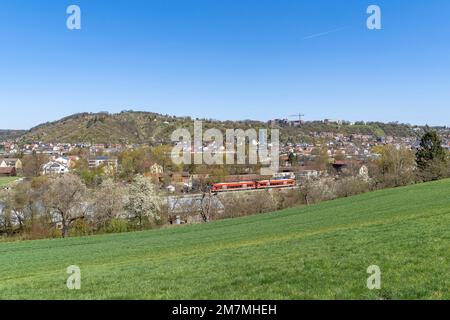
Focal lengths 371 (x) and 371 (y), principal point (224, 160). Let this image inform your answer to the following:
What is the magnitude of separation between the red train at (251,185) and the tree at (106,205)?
3031 cm

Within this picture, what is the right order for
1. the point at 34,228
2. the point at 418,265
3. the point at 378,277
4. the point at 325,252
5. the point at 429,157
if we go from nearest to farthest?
the point at 378,277 < the point at 418,265 < the point at 325,252 < the point at 34,228 < the point at 429,157

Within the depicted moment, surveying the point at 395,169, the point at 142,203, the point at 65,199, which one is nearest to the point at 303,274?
the point at 65,199

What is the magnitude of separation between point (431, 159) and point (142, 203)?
141ft

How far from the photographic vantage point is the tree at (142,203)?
48.4m

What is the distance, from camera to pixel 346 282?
7.73 metres

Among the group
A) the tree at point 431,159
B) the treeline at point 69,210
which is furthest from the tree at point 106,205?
the tree at point 431,159

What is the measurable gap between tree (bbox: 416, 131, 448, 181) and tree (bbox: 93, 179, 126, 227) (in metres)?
42.2

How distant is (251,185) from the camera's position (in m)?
82.8

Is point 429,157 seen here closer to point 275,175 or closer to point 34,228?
point 275,175

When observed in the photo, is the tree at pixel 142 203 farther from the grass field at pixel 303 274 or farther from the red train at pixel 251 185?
the grass field at pixel 303 274

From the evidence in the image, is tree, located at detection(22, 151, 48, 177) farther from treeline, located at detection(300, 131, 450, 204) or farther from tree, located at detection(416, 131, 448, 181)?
tree, located at detection(416, 131, 448, 181)

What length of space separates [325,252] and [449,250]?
3231 mm

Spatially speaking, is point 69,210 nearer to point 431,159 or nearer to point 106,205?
point 106,205
